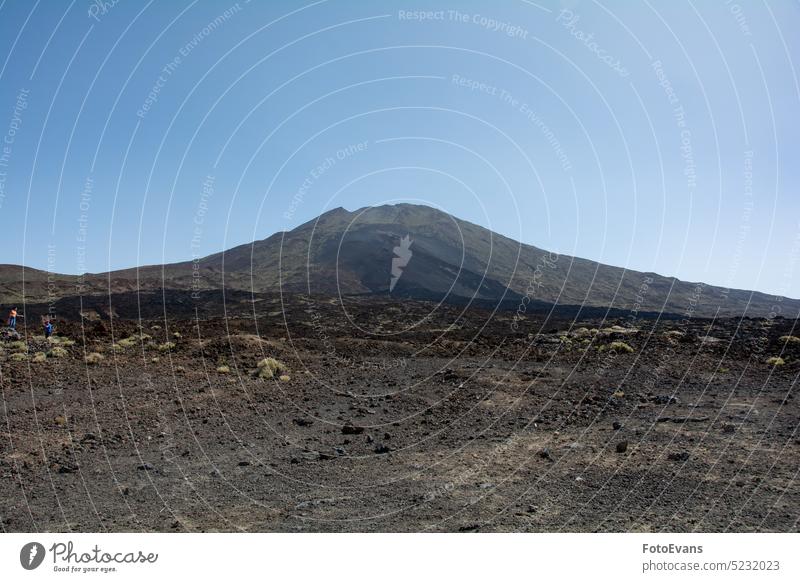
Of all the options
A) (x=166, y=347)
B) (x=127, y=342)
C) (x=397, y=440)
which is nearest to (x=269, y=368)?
(x=166, y=347)

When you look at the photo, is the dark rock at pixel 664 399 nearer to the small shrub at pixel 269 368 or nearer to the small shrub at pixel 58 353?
the small shrub at pixel 269 368

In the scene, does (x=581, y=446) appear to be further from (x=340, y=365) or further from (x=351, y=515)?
(x=340, y=365)

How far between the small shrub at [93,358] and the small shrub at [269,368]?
643 cm

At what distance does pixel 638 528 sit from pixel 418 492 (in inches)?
119

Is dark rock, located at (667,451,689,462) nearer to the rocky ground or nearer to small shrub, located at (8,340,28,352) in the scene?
the rocky ground

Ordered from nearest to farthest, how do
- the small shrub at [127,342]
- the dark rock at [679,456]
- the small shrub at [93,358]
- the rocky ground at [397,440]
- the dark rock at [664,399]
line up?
the rocky ground at [397,440]
the dark rock at [679,456]
the dark rock at [664,399]
the small shrub at [93,358]
the small shrub at [127,342]

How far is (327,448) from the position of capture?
35.2 feet

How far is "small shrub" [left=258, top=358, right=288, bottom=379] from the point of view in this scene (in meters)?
18.4

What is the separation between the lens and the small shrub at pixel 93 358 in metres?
20.0

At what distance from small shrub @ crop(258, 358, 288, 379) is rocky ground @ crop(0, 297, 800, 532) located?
0.25 meters

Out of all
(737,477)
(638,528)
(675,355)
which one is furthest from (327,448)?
(675,355)

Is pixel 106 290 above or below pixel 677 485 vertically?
above

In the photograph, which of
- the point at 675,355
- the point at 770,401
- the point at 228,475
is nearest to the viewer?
the point at 228,475

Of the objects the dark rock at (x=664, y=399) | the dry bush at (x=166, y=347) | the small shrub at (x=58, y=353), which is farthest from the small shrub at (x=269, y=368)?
the dark rock at (x=664, y=399)
